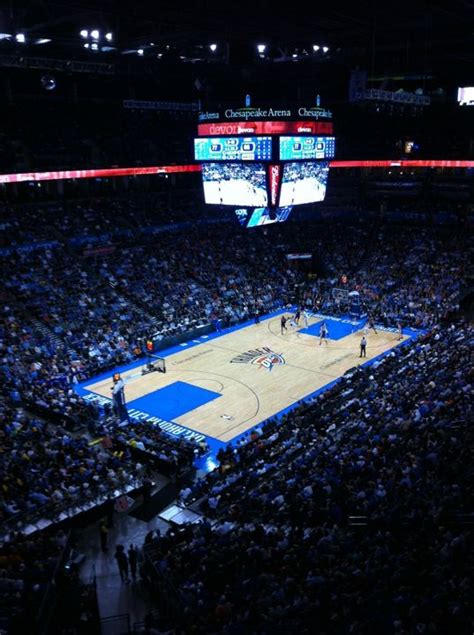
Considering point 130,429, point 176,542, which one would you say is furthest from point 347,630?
point 130,429

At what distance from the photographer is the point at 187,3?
18266 millimetres

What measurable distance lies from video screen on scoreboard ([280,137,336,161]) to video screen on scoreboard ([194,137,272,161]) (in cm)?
84

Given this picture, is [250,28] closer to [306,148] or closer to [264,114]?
[264,114]

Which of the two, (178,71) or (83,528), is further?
(178,71)

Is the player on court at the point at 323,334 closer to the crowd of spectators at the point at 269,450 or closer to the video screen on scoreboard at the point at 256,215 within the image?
the crowd of spectators at the point at 269,450

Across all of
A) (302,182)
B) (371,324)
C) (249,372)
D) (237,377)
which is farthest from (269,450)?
(302,182)

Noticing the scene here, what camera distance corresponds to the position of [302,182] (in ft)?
103

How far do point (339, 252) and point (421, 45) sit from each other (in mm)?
19350

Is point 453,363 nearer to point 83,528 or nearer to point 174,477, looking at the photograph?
point 174,477

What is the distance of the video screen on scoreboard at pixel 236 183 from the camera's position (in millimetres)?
29641

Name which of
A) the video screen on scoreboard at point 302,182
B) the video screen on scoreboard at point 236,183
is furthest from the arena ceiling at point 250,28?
the video screen on scoreboard at point 236,183

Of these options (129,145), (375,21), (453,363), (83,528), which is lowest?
(83,528)

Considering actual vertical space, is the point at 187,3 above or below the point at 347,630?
above

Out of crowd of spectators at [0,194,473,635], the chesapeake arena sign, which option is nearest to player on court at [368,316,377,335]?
crowd of spectators at [0,194,473,635]
